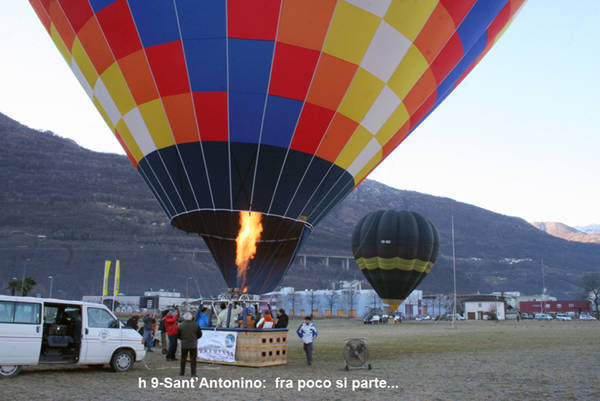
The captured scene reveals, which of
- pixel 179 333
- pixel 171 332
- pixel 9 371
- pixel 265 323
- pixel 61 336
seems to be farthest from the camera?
pixel 171 332

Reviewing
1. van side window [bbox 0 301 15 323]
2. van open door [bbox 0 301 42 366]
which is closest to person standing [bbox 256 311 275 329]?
van open door [bbox 0 301 42 366]

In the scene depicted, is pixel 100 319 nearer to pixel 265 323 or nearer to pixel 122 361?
pixel 122 361

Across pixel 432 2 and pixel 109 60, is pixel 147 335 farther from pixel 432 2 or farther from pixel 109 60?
pixel 432 2

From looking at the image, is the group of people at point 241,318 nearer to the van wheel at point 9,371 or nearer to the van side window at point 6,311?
the van wheel at point 9,371

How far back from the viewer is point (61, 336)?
9.38 metres

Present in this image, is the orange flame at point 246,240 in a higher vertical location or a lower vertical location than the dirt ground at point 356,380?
higher

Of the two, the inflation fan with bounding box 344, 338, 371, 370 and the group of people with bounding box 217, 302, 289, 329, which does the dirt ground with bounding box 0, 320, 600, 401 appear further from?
the group of people with bounding box 217, 302, 289, 329

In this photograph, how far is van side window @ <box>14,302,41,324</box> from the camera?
28.3ft

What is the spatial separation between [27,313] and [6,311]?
1.04ft

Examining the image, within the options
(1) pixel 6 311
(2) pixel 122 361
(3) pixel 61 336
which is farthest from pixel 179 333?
(1) pixel 6 311

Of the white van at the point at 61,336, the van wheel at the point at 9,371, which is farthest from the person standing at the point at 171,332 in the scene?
the van wheel at the point at 9,371

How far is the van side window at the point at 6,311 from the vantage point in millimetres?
8448

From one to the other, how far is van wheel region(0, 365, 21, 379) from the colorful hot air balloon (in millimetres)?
3883

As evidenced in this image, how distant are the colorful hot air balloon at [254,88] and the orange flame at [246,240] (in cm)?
6
